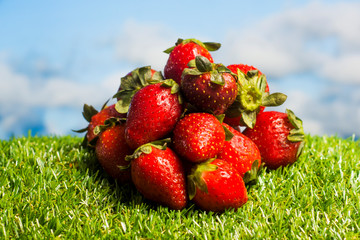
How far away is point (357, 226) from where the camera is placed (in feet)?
7.31

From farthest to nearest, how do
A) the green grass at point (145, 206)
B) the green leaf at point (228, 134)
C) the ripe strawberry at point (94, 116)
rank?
the ripe strawberry at point (94, 116) < the green leaf at point (228, 134) < the green grass at point (145, 206)

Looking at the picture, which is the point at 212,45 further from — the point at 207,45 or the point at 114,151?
the point at 114,151

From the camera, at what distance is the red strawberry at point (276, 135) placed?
2684 millimetres

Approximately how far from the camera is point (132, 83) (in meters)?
2.65

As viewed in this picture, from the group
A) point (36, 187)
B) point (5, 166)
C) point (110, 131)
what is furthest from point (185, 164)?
point (5, 166)

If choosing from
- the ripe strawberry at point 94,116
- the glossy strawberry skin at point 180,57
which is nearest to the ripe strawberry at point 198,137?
the glossy strawberry skin at point 180,57

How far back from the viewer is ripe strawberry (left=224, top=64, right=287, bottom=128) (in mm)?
2512

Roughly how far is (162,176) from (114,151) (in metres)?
0.44

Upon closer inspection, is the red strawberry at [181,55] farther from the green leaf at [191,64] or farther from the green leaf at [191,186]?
the green leaf at [191,186]

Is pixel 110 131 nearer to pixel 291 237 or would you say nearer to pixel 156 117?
pixel 156 117

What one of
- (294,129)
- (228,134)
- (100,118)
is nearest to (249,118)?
(228,134)

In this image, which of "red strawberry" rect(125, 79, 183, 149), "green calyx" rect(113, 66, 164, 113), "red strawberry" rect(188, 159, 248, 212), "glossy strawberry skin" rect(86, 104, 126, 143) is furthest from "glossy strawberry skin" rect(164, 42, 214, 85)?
"red strawberry" rect(188, 159, 248, 212)

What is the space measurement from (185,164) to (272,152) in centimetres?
68

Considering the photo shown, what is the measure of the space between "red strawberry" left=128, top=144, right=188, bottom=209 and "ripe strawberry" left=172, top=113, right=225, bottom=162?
82 millimetres
